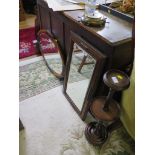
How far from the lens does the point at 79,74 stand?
1.44 metres

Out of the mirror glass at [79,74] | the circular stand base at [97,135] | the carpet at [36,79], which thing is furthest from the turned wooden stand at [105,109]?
the carpet at [36,79]

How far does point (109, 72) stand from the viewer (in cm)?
110

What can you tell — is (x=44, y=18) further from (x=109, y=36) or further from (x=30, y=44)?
(x=109, y=36)

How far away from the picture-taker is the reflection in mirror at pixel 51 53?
1731 millimetres

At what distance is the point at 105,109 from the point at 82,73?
35 cm

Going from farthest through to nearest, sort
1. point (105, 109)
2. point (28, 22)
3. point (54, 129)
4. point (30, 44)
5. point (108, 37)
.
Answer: point (28, 22) → point (30, 44) → point (54, 129) → point (105, 109) → point (108, 37)

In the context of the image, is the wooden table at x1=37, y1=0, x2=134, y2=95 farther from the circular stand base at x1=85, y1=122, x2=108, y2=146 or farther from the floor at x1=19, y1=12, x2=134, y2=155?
the floor at x1=19, y1=12, x2=134, y2=155

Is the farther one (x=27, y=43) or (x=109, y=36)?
(x=27, y=43)

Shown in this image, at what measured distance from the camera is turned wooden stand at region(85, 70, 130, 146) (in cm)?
103

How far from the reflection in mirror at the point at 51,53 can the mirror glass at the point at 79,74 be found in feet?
0.74

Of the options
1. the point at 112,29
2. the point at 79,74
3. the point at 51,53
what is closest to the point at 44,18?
the point at 51,53
